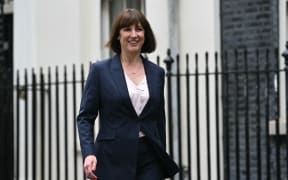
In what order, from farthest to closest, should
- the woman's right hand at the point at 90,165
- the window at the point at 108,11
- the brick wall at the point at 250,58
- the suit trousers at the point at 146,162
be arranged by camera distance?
the window at the point at 108,11
the brick wall at the point at 250,58
the suit trousers at the point at 146,162
the woman's right hand at the point at 90,165

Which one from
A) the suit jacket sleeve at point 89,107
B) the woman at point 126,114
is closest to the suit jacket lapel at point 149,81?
the woman at point 126,114

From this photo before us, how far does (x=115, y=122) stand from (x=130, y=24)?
53 centimetres

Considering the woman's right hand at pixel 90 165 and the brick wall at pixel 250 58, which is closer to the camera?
the woman's right hand at pixel 90 165

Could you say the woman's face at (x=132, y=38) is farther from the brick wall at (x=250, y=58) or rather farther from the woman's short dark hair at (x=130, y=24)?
the brick wall at (x=250, y=58)

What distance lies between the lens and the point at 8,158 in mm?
9000

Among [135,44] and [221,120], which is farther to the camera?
[221,120]

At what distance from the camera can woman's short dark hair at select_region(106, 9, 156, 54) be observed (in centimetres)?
394

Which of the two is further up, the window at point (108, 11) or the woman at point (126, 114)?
the window at point (108, 11)

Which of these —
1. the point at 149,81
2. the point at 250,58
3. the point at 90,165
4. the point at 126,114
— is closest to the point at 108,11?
the point at 250,58

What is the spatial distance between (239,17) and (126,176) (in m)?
4.69

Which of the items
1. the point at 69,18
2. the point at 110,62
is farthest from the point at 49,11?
the point at 110,62

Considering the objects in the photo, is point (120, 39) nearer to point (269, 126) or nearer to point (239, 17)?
point (269, 126)

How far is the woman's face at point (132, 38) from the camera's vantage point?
3.94 m

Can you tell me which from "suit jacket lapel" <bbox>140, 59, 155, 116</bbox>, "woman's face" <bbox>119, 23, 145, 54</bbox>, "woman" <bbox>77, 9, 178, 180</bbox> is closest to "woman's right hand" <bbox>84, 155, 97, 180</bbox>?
"woman" <bbox>77, 9, 178, 180</bbox>
